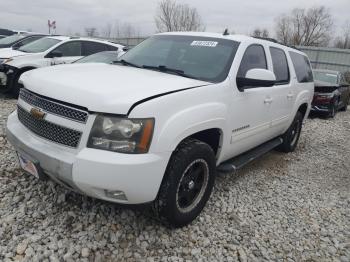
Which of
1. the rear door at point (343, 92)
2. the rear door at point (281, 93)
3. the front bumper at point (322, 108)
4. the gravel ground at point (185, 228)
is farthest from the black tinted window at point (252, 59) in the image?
the rear door at point (343, 92)

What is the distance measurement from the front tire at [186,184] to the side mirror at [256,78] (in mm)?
851

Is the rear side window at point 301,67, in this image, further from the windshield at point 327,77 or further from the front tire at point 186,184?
the windshield at point 327,77

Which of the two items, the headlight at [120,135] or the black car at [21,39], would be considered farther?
the black car at [21,39]

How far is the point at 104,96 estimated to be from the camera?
2.55 m

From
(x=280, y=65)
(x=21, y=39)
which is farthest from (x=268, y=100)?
(x=21, y=39)

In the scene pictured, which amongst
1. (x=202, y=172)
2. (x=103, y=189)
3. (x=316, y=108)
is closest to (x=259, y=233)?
(x=202, y=172)

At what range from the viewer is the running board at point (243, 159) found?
12.2ft

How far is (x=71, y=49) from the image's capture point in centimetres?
908

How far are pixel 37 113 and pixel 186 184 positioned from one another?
4.69 feet

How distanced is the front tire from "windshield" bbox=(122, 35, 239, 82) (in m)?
0.82

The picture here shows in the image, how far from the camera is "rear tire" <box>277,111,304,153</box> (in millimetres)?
5820

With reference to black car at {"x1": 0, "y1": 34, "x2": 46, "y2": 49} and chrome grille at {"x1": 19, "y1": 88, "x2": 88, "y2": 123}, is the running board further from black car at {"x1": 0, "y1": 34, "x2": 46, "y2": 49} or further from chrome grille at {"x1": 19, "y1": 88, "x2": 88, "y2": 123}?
black car at {"x1": 0, "y1": 34, "x2": 46, "y2": 49}

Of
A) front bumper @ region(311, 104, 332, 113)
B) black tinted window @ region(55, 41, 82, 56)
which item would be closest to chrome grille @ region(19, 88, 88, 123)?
black tinted window @ region(55, 41, 82, 56)

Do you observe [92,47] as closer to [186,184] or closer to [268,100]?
[268,100]
